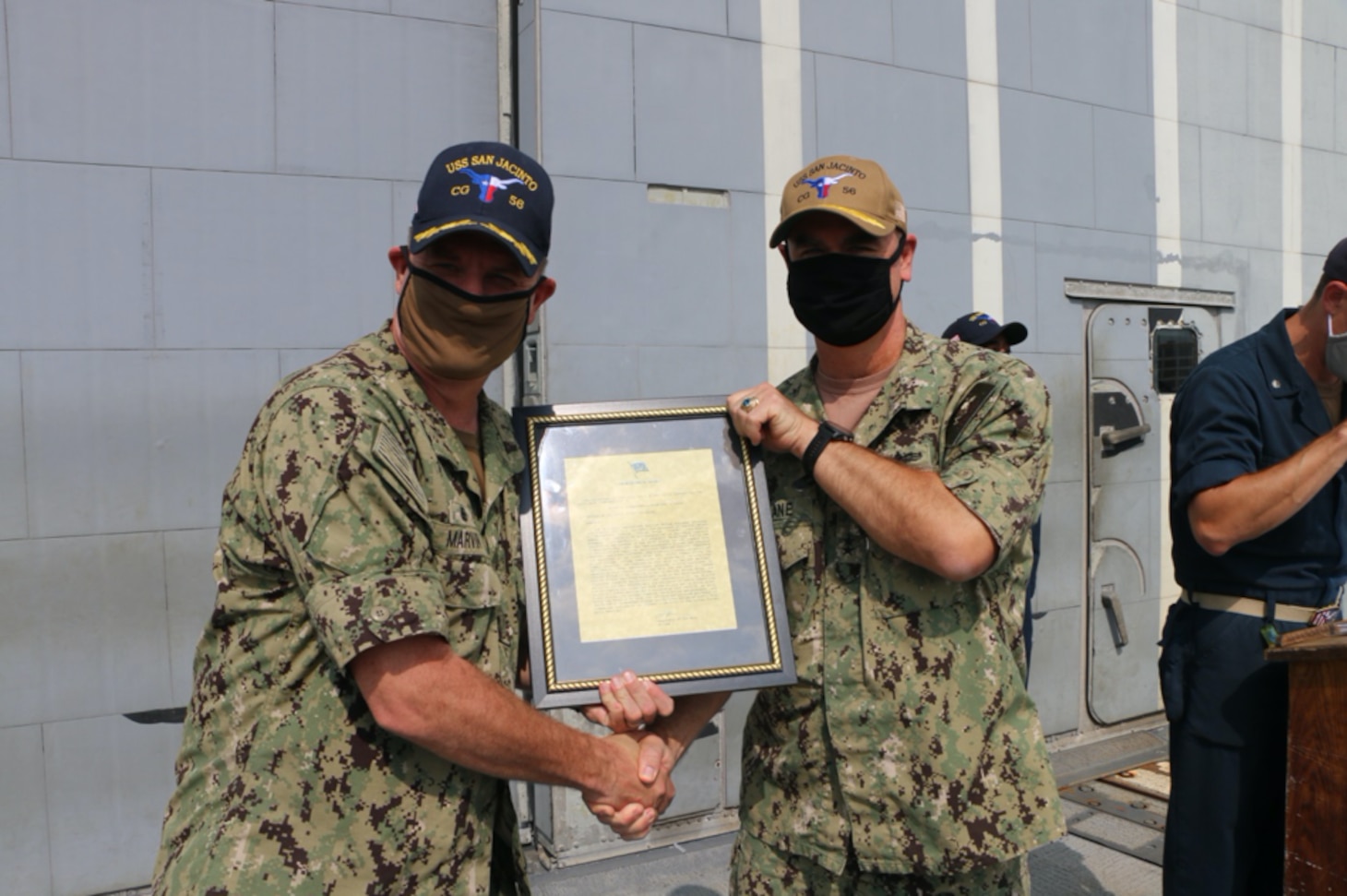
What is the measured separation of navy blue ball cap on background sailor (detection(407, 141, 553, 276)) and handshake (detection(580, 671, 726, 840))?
2.49ft

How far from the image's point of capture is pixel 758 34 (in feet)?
13.5

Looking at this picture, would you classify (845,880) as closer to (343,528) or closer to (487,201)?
(343,528)

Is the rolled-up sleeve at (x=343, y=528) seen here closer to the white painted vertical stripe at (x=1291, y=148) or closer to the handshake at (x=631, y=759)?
the handshake at (x=631, y=759)

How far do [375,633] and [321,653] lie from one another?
153 mm

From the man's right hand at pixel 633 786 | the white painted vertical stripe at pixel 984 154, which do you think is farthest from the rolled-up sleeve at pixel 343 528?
the white painted vertical stripe at pixel 984 154

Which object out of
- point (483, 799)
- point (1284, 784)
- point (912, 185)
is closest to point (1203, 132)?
point (912, 185)

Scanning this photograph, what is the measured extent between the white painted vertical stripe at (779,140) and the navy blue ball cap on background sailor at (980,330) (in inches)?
25.7

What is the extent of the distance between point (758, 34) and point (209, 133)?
2.19 meters

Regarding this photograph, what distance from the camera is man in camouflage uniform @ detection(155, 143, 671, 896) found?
145 centimetres

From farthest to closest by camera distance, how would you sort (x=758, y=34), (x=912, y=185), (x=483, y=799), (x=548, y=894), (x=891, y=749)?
(x=912, y=185)
(x=758, y=34)
(x=548, y=894)
(x=891, y=749)
(x=483, y=799)

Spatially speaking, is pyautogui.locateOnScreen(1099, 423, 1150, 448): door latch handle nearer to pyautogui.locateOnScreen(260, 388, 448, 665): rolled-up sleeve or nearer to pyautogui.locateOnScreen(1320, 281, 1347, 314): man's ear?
pyautogui.locateOnScreen(1320, 281, 1347, 314): man's ear

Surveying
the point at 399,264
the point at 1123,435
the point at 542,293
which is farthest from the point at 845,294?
the point at 1123,435

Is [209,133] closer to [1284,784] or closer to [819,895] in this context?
[819,895]

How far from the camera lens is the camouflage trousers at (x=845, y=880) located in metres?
1.84
